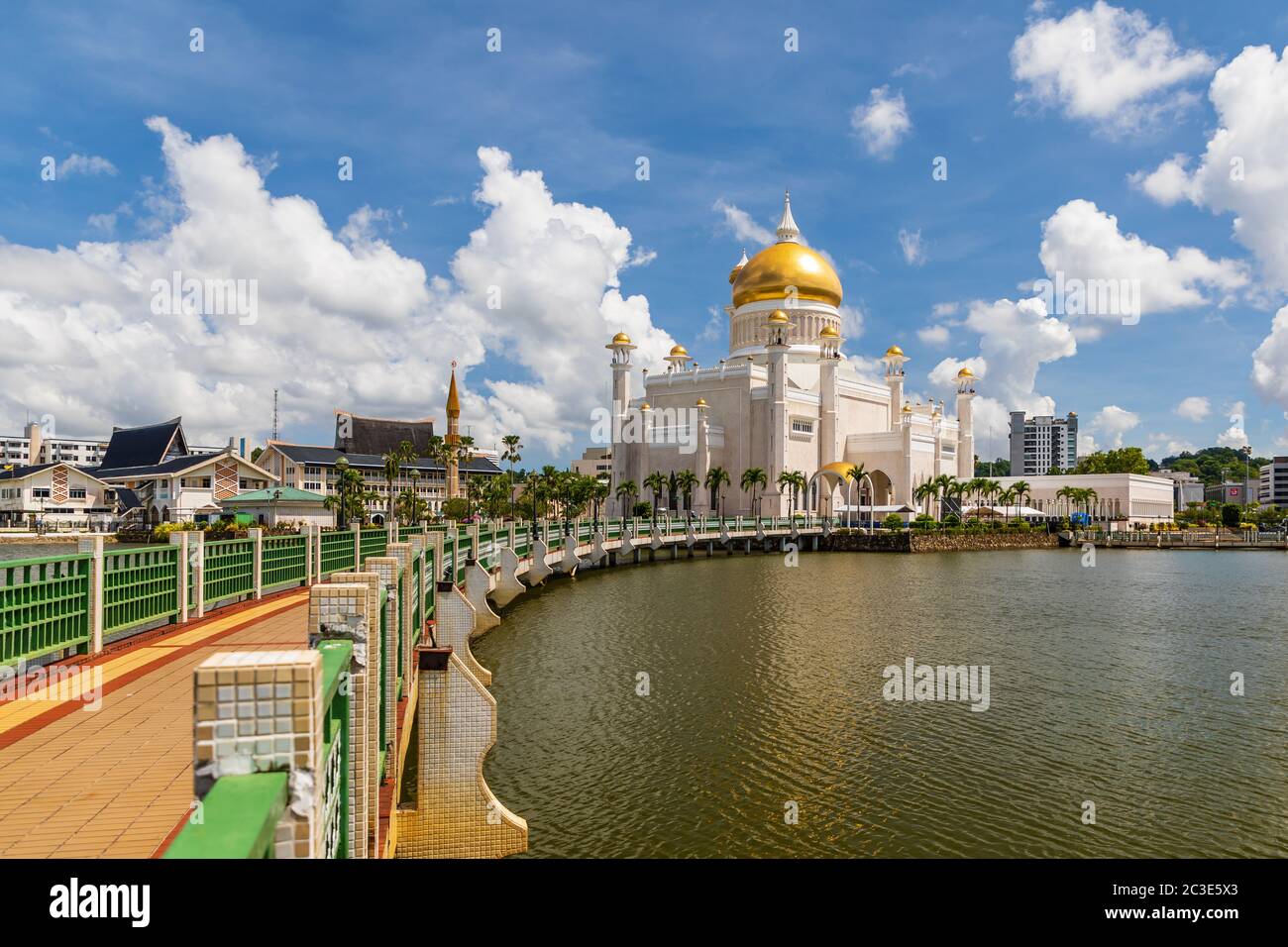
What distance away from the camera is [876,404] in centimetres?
8731

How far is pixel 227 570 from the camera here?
1555 cm

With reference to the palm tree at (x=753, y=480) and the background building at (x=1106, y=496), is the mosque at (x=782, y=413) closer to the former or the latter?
the palm tree at (x=753, y=480)

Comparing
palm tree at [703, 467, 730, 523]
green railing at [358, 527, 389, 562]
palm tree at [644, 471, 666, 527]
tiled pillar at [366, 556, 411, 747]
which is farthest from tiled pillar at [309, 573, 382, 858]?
palm tree at [703, 467, 730, 523]

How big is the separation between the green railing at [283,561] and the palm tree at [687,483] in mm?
52843

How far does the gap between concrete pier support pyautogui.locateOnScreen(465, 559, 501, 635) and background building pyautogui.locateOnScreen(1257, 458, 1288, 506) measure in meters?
171

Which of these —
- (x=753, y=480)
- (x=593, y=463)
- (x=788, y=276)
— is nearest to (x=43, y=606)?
(x=753, y=480)

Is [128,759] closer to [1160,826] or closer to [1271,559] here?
[1160,826]

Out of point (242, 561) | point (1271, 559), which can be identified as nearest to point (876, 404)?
point (1271, 559)

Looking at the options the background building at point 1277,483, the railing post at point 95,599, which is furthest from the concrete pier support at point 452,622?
the background building at point 1277,483

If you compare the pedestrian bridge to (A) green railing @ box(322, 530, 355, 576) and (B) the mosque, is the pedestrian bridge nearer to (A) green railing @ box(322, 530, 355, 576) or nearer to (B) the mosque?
(A) green railing @ box(322, 530, 355, 576)

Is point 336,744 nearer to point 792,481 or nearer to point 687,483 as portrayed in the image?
point 687,483

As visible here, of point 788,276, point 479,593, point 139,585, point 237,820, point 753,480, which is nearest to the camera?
point 237,820

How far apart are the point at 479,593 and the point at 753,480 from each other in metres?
51.7
